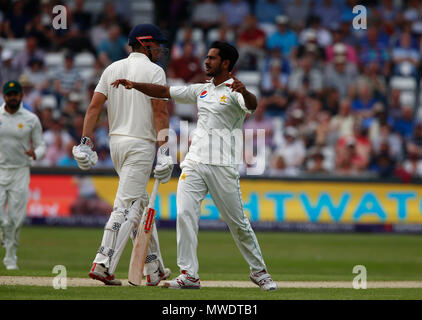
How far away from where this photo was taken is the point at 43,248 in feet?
45.2

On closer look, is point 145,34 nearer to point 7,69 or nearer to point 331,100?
point 331,100

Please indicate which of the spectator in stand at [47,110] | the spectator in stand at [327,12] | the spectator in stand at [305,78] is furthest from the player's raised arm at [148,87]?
the spectator in stand at [327,12]

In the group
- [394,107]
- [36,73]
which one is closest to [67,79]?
[36,73]

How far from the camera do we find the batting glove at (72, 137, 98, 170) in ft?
25.4

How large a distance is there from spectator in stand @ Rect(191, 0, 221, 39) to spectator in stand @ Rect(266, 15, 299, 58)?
1555 mm

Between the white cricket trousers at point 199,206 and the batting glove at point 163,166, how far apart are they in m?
0.20

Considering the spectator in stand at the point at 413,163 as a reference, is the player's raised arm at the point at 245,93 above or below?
below

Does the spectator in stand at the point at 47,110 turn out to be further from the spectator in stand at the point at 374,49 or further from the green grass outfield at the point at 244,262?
the spectator in stand at the point at 374,49

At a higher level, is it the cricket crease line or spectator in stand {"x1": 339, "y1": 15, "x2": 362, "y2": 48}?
spectator in stand {"x1": 339, "y1": 15, "x2": 362, "y2": 48}

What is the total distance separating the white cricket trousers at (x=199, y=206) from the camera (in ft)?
25.1

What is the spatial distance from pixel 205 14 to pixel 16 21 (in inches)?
195

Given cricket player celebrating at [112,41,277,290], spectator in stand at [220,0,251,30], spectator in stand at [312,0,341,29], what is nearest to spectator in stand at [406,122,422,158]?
spectator in stand at [312,0,341,29]

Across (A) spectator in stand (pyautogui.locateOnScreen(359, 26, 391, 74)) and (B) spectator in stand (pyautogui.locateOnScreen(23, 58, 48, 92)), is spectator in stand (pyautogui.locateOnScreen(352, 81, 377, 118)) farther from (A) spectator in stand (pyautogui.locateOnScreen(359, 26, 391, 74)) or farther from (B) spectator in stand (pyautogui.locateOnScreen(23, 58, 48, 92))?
(B) spectator in stand (pyautogui.locateOnScreen(23, 58, 48, 92))

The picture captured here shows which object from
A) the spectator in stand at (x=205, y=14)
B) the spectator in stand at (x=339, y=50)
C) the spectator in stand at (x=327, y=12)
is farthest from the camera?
the spectator in stand at (x=327, y=12)
